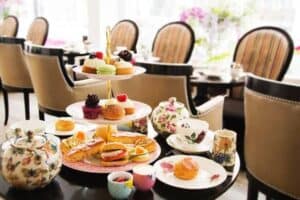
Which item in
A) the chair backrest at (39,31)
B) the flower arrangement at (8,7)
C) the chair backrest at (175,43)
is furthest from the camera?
the flower arrangement at (8,7)

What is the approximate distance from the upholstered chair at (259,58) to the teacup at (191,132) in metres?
1.37

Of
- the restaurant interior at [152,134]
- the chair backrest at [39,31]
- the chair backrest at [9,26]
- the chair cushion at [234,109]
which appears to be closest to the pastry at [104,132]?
the restaurant interior at [152,134]

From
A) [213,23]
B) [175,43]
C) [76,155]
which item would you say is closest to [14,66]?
[175,43]

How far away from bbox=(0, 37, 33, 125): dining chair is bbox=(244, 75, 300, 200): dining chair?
2.53 meters

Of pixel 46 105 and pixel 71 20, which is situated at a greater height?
pixel 71 20

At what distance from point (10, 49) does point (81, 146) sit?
249cm

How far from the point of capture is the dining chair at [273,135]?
144 cm

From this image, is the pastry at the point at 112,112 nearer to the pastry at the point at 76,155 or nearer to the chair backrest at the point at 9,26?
the pastry at the point at 76,155

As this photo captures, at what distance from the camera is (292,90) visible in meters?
1.40

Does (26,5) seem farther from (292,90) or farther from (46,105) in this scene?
(292,90)

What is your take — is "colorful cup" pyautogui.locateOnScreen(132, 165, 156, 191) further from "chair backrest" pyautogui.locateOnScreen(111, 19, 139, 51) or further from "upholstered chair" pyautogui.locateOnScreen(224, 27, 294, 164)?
"chair backrest" pyautogui.locateOnScreen(111, 19, 139, 51)

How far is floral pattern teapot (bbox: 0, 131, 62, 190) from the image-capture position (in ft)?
3.64

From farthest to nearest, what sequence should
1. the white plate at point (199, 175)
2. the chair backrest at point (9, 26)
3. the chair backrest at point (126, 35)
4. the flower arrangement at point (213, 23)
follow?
the chair backrest at point (9, 26), the chair backrest at point (126, 35), the flower arrangement at point (213, 23), the white plate at point (199, 175)

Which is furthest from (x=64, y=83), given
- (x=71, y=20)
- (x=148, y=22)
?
(x=71, y=20)
